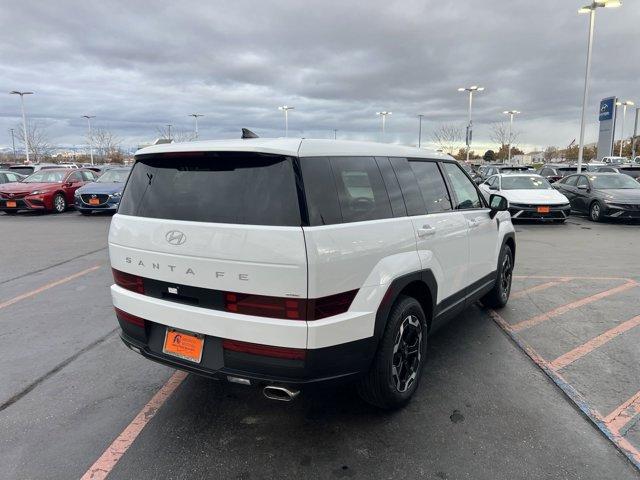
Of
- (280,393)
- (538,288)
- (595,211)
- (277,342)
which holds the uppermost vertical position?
(277,342)

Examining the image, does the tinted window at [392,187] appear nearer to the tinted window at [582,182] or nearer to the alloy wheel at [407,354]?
the alloy wheel at [407,354]

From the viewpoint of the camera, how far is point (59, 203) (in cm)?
1667

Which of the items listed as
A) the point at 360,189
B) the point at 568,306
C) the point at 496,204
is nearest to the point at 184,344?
the point at 360,189

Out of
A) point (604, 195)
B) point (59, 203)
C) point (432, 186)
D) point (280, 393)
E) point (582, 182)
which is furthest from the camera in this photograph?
point (59, 203)

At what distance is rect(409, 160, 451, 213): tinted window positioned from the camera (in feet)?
12.0

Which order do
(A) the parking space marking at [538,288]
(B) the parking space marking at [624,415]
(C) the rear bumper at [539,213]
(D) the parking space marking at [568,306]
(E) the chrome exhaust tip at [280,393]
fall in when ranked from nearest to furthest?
(E) the chrome exhaust tip at [280,393], (B) the parking space marking at [624,415], (D) the parking space marking at [568,306], (A) the parking space marking at [538,288], (C) the rear bumper at [539,213]

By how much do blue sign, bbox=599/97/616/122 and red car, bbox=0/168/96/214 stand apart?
130 feet

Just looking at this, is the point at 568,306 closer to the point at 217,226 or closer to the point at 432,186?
the point at 432,186

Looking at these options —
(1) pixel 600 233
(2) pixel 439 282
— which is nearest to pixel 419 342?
(2) pixel 439 282

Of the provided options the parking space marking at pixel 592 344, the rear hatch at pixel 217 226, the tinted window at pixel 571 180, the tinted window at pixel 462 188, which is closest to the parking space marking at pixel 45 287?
the rear hatch at pixel 217 226

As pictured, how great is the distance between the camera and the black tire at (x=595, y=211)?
13.6 metres

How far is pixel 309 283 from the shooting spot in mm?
2416

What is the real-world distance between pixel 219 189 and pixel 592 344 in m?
3.77

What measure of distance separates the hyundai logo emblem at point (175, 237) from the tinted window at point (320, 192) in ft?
2.55
